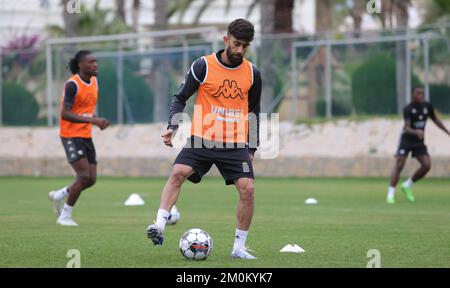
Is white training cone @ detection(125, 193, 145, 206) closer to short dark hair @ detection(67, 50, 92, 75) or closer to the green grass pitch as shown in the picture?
the green grass pitch

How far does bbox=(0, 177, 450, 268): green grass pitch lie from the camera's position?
11.5 metres

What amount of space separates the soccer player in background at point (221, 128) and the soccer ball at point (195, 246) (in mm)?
345

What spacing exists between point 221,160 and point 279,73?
66.8 ft

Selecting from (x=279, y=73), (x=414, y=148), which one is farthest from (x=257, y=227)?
(x=279, y=73)

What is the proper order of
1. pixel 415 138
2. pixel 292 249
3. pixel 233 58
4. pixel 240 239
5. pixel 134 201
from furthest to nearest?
1. pixel 415 138
2. pixel 134 201
3. pixel 292 249
4. pixel 240 239
5. pixel 233 58

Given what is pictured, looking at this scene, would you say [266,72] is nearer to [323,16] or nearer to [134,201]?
[134,201]

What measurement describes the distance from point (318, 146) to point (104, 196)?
30.5ft

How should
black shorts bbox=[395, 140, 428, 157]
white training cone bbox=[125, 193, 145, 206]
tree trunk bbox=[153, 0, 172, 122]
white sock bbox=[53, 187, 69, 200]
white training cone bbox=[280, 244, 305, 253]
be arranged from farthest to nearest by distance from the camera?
tree trunk bbox=[153, 0, 172, 122]
black shorts bbox=[395, 140, 428, 157]
white training cone bbox=[125, 193, 145, 206]
white sock bbox=[53, 187, 69, 200]
white training cone bbox=[280, 244, 305, 253]

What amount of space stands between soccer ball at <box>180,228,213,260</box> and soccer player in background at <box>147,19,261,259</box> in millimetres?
345

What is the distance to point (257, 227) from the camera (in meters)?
15.8

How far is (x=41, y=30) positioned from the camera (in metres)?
61.8


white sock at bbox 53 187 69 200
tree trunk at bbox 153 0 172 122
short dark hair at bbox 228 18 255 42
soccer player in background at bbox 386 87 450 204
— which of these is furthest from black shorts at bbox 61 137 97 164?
tree trunk at bbox 153 0 172 122

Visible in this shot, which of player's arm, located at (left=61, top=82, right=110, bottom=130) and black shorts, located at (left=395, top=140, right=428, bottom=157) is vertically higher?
player's arm, located at (left=61, top=82, right=110, bottom=130)

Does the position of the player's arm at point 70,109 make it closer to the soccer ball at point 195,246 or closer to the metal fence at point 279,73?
the soccer ball at point 195,246
